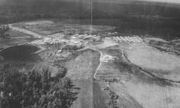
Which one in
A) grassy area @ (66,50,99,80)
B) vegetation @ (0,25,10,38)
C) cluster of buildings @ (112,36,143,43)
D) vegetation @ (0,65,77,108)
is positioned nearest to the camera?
vegetation @ (0,65,77,108)

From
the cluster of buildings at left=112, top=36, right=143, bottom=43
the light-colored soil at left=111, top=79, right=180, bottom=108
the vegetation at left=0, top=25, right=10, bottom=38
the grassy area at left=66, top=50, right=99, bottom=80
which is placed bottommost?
the light-colored soil at left=111, top=79, right=180, bottom=108

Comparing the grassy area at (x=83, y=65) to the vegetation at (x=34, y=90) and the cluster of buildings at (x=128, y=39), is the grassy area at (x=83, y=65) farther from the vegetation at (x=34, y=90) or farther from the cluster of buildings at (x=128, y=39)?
the cluster of buildings at (x=128, y=39)

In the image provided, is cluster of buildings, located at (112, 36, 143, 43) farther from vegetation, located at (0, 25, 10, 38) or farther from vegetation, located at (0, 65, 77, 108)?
vegetation, located at (0, 25, 10, 38)

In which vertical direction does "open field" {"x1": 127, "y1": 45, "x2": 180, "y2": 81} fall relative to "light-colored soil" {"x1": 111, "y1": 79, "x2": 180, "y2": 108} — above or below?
above

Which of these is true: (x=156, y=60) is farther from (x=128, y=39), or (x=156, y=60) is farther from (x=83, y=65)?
(x=83, y=65)

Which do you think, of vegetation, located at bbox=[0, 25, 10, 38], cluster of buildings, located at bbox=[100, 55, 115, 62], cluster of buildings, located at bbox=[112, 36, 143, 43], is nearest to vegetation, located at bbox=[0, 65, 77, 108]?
vegetation, located at bbox=[0, 25, 10, 38]

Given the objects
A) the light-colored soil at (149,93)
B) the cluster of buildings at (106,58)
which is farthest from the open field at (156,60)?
the cluster of buildings at (106,58)

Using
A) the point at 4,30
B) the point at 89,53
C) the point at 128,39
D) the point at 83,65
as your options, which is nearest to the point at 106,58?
the point at 89,53

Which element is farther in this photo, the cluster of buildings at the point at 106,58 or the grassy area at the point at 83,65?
the cluster of buildings at the point at 106,58
